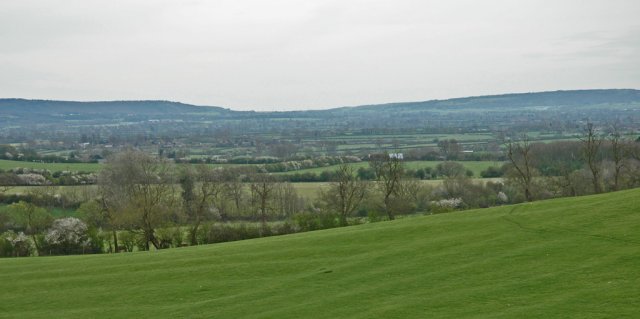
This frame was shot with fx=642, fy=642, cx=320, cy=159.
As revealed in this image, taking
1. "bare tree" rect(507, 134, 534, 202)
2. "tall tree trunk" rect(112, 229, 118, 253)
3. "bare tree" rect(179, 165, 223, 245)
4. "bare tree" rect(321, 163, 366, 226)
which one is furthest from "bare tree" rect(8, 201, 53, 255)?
"bare tree" rect(507, 134, 534, 202)

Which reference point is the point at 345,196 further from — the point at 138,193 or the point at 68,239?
the point at 68,239

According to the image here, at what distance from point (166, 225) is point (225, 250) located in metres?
23.3

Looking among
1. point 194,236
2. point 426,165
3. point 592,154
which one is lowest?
point 426,165

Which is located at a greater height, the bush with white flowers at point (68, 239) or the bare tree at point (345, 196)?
the bare tree at point (345, 196)

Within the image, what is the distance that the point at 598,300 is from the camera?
2161 cm

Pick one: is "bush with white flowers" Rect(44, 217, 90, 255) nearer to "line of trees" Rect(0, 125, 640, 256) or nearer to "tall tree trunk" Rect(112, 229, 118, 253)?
"line of trees" Rect(0, 125, 640, 256)

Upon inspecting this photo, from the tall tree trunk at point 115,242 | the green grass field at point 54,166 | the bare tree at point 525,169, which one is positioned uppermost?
the bare tree at point 525,169

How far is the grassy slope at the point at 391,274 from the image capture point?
77.1 ft

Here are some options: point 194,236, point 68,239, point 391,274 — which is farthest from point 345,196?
point 391,274

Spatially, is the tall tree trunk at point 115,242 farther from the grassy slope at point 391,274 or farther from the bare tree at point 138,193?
the grassy slope at point 391,274

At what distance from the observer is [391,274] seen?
29.1 meters

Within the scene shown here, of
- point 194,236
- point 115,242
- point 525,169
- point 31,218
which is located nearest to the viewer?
point 194,236

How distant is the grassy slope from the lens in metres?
23.5

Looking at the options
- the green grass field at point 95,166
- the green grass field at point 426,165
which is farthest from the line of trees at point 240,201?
the green grass field at point 95,166
